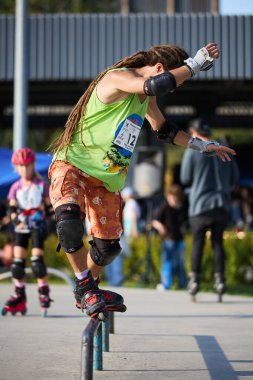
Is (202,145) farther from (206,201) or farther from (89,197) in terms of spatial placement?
Answer: (206,201)

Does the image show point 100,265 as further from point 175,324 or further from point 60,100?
point 60,100

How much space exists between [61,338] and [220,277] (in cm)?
385

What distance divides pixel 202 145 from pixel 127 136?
2.03 feet

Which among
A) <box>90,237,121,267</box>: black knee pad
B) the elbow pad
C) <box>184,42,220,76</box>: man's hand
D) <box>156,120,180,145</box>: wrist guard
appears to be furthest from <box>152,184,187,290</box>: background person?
the elbow pad

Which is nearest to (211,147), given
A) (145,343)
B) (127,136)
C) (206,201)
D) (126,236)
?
(127,136)

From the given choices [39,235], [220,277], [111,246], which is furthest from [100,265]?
[220,277]

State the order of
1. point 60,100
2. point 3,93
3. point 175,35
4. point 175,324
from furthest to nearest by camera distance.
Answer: point 60,100
point 3,93
point 175,35
point 175,324

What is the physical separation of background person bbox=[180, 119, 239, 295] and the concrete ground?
0.42 m

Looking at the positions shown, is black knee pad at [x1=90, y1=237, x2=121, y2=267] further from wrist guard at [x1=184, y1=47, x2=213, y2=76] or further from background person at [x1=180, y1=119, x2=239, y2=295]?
background person at [x1=180, y1=119, x2=239, y2=295]

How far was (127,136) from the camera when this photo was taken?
566 cm

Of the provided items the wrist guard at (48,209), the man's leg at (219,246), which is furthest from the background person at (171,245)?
the wrist guard at (48,209)

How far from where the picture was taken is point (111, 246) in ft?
19.3

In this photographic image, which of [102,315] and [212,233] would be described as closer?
[102,315]

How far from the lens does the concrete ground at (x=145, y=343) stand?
535 cm
